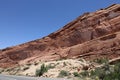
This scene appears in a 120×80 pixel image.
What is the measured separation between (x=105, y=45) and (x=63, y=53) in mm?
11825

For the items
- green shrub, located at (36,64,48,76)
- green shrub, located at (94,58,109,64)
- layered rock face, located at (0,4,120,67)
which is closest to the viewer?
green shrub, located at (36,64,48,76)

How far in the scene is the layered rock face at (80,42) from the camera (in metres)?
56.8

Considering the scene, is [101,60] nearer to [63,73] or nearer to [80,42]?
[63,73]

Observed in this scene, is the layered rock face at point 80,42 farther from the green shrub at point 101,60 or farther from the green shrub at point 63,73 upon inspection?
the green shrub at point 63,73

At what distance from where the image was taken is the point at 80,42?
2776 inches

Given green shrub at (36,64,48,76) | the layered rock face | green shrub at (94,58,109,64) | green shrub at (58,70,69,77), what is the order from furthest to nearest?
1. the layered rock face
2. green shrub at (94,58,109,64)
3. green shrub at (36,64,48,76)
4. green shrub at (58,70,69,77)

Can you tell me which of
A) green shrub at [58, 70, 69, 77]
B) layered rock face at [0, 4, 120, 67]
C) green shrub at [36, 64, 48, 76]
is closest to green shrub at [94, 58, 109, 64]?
layered rock face at [0, 4, 120, 67]

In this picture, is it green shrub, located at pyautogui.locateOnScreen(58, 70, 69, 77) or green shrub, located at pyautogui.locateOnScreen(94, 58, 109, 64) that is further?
green shrub, located at pyautogui.locateOnScreen(94, 58, 109, 64)

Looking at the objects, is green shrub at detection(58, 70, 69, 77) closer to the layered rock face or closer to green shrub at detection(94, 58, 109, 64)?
green shrub at detection(94, 58, 109, 64)

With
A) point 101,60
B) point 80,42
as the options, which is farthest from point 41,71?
point 80,42

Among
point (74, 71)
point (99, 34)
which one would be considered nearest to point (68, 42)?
point (99, 34)

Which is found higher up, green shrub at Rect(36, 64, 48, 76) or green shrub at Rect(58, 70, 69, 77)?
green shrub at Rect(36, 64, 48, 76)

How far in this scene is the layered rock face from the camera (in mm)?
56806

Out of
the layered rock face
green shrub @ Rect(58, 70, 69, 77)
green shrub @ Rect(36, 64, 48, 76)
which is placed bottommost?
green shrub @ Rect(58, 70, 69, 77)
